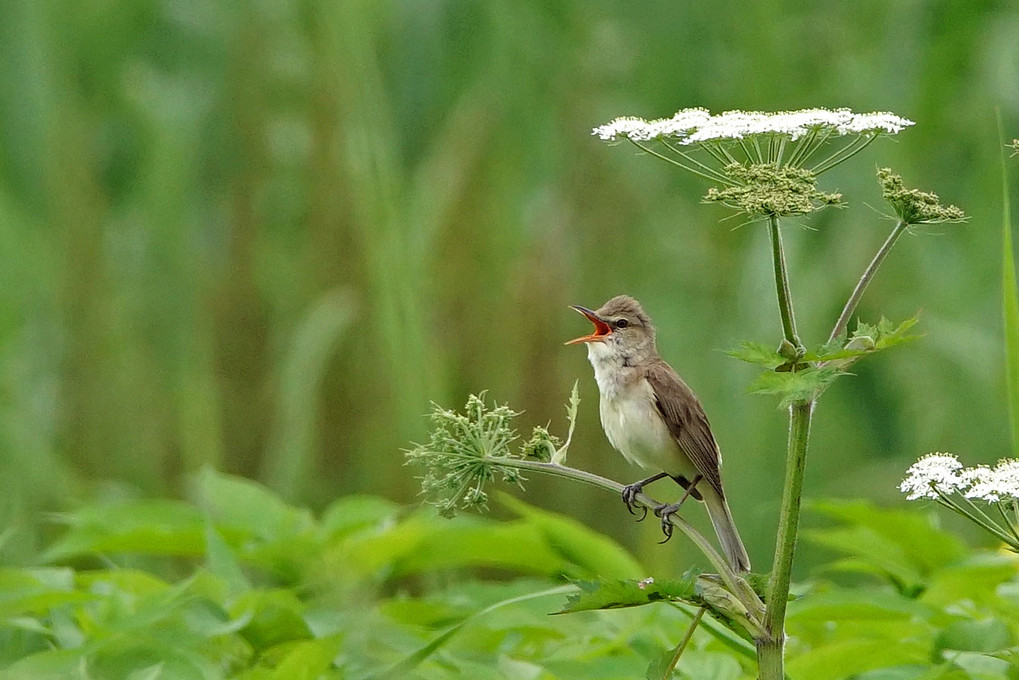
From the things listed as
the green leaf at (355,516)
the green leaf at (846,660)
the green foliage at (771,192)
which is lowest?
the green leaf at (846,660)

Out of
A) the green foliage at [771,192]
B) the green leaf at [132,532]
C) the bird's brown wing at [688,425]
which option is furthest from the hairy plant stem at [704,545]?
the green leaf at [132,532]

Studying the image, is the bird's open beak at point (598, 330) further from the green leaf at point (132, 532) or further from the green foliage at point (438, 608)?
the green leaf at point (132, 532)

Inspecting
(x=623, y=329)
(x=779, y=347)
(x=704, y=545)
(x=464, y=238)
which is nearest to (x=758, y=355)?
(x=779, y=347)

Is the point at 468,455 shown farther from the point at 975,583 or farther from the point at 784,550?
the point at 975,583

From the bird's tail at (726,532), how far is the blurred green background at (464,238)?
6.28ft

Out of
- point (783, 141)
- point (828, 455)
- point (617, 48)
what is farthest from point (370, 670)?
point (617, 48)

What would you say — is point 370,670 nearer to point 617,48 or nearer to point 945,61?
point 945,61

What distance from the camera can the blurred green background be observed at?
5.00 m

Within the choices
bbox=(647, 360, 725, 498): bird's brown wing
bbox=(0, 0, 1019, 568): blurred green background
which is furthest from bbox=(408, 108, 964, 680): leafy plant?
bbox=(0, 0, 1019, 568): blurred green background

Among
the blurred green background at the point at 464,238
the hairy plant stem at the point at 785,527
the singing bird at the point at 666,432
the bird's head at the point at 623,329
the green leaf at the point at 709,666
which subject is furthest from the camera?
the blurred green background at the point at 464,238

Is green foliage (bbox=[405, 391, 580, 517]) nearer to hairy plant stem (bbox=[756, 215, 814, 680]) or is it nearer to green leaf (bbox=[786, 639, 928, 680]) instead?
hairy plant stem (bbox=[756, 215, 814, 680])

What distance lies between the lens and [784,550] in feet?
6.36

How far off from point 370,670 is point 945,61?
3.44 m

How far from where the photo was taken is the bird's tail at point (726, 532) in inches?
103
